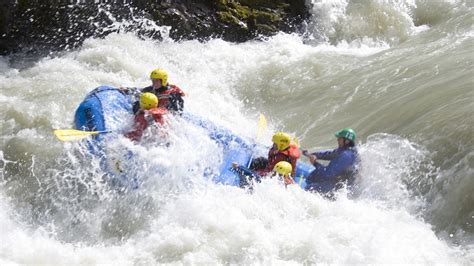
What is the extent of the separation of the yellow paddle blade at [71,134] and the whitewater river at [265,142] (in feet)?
1.10

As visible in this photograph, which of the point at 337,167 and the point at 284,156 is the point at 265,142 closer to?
the point at 284,156

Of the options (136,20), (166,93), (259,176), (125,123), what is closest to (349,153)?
(259,176)

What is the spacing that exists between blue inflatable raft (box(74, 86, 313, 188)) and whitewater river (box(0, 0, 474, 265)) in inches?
9.8

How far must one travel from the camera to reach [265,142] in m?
8.27

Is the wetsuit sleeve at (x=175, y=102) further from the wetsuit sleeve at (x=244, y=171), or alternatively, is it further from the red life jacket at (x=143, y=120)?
the wetsuit sleeve at (x=244, y=171)

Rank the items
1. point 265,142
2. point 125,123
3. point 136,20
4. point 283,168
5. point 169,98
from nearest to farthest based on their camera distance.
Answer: point 283,168, point 125,123, point 169,98, point 265,142, point 136,20

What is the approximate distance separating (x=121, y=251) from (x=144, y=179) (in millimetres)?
1037

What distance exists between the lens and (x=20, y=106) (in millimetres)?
7844

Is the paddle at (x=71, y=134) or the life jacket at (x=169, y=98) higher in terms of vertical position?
the life jacket at (x=169, y=98)

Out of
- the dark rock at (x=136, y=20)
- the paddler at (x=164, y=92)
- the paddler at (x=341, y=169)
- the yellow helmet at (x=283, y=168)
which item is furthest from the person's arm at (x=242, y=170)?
the dark rock at (x=136, y=20)

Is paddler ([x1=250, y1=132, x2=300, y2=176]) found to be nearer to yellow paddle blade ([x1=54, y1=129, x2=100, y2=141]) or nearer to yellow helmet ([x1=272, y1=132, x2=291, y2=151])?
yellow helmet ([x1=272, y1=132, x2=291, y2=151])

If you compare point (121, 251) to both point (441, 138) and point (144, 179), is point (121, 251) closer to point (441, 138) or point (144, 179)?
point (144, 179)

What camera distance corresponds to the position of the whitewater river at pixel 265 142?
5219 millimetres

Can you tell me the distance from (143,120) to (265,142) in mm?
2280
